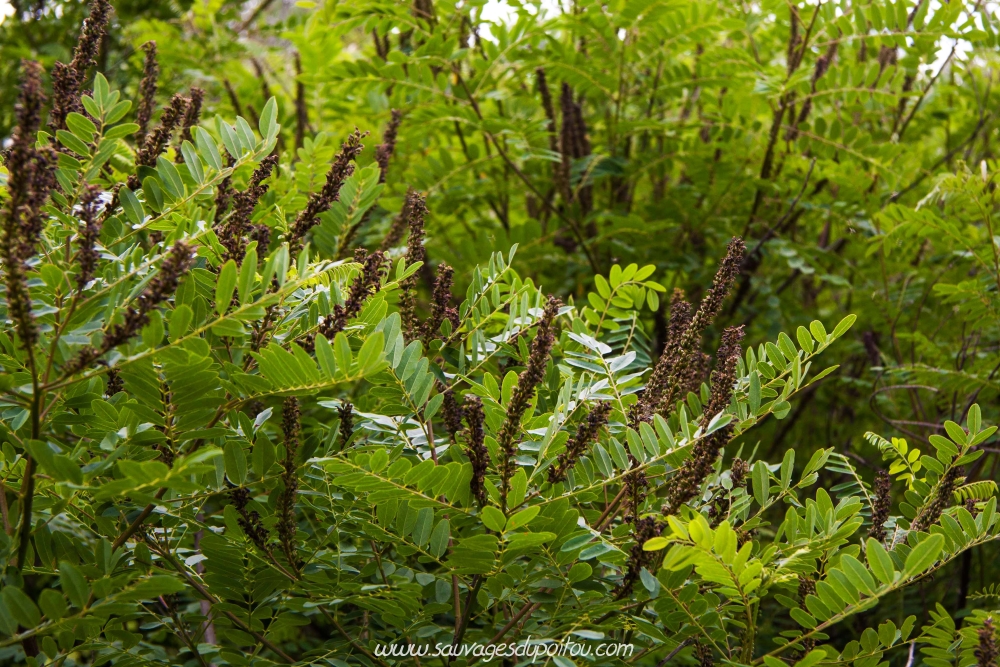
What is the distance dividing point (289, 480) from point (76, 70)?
642mm

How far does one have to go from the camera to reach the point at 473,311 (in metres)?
1.57

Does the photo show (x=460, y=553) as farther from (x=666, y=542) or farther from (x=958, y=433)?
(x=958, y=433)

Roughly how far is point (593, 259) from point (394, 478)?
1.60 m

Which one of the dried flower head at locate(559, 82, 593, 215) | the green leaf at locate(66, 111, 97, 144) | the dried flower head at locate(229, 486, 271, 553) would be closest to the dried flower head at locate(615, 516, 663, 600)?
the dried flower head at locate(229, 486, 271, 553)

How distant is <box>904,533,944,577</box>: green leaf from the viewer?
3.64 feet

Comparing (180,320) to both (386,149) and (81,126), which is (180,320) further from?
(386,149)

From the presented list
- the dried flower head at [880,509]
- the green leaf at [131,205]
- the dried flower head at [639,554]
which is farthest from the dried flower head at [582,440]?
the green leaf at [131,205]

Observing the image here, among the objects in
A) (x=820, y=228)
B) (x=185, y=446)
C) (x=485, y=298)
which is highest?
(x=485, y=298)

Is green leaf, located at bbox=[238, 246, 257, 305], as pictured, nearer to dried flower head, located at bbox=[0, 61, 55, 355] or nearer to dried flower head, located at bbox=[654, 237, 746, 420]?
dried flower head, located at bbox=[0, 61, 55, 355]

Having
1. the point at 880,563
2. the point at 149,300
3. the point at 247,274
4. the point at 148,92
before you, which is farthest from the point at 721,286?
the point at 148,92

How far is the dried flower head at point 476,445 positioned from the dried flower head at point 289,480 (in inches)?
10.1

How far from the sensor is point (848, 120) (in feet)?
11.3

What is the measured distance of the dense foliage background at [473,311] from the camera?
1.16 m

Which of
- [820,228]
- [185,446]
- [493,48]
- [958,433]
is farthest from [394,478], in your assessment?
[820,228]
